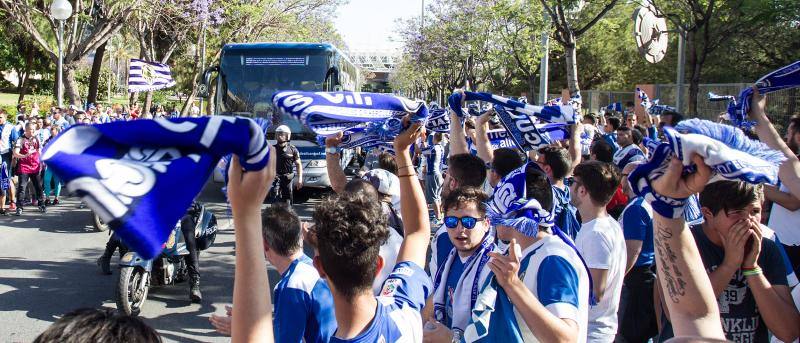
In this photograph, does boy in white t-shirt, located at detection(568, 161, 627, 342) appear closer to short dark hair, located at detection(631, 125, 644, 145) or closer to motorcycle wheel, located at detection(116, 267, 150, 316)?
motorcycle wheel, located at detection(116, 267, 150, 316)

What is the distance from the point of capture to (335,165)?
14.5 ft

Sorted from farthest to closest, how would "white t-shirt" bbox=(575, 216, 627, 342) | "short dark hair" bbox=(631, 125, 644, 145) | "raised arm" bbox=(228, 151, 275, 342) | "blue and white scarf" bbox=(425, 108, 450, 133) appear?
1. "short dark hair" bbox=(631, 125, 644, 145)
2. "blue and white scarf" bbox=(425, 108, 450, 133)
3. "white t-shirt" bbox=(575, 216, 627, 342)
4. "raised arm" bbox=(228, 151, 275, 342)

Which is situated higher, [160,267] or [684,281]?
[684,281]

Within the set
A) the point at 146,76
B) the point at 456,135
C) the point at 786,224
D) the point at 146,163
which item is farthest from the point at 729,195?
the point at 146,76

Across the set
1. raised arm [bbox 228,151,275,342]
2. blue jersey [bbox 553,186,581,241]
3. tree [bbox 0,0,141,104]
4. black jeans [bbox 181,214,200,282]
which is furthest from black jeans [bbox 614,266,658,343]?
tree [bbox 0,0,141,104]

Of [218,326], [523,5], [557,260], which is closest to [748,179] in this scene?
[557,260]

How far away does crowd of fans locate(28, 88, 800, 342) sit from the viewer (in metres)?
2.01

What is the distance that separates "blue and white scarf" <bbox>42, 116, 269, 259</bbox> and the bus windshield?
531 inches

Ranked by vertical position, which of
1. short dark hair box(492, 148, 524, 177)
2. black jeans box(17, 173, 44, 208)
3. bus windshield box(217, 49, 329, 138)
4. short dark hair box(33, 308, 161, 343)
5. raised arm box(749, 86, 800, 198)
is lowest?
black jeans box(17, 173, 44, 208)

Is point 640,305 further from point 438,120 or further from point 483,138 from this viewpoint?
point 438,120

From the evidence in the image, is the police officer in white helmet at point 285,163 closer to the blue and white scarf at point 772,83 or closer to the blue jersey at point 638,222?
the blue jersey at point 638,222

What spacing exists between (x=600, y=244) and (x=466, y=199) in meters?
0.82

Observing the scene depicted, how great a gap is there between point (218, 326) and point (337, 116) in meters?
1.05

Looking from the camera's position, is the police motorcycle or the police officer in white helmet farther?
the police officer in white helmet
